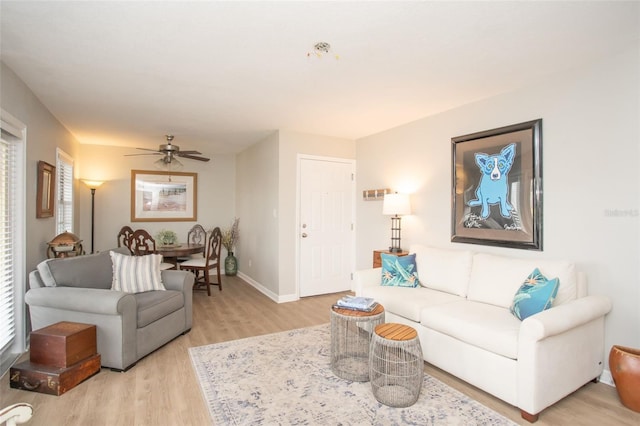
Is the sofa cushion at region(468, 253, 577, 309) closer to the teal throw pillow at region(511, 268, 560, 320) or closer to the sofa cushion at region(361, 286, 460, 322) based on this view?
the teal throw pillow at region(511, 268, 560, 320)

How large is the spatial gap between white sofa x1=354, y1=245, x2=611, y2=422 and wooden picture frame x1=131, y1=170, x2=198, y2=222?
14.4ft

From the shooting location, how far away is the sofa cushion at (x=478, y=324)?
2.21 m

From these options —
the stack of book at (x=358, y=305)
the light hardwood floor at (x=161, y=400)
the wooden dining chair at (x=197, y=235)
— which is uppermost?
the wooden dining chair at (x=197, y=235)

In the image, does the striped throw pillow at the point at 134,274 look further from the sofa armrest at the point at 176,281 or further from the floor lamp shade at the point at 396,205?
the floor lamp shade at the point at 396,205

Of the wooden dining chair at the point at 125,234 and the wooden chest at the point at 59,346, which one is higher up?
the wooden dining chair at the point at 125,234

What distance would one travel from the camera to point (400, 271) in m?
3.54

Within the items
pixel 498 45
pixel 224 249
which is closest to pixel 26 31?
pixel 498 45

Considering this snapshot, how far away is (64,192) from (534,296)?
5.64 meters

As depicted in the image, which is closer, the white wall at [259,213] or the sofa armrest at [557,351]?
the sofa armrest at [557,351]

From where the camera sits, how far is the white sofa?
208 centimetres


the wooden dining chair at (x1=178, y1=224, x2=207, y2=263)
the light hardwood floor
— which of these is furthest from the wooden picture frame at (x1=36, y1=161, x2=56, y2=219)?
the wooden dining chair at (x1=178, y1=224, x2=207, y2=263)

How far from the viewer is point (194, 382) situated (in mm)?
2541

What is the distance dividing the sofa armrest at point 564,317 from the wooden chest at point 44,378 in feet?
10.0

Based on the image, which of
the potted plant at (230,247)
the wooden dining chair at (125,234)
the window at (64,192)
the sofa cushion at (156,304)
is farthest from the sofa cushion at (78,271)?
the potted plant at (230,247)
